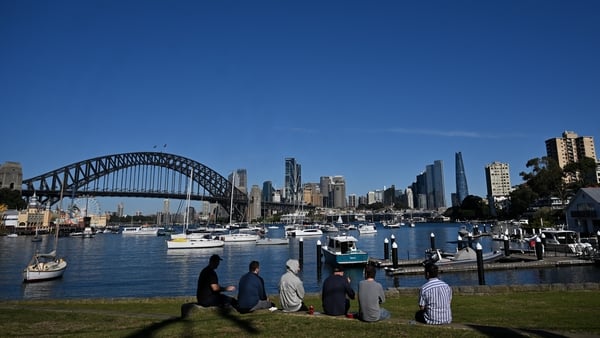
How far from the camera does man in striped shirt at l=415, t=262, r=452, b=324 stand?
7.53 m

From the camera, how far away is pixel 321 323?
815 cm

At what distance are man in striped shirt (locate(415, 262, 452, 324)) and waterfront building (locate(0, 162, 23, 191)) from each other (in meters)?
174

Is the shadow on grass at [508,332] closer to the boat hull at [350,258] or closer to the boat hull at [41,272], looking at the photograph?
the boat hull at [350,258]

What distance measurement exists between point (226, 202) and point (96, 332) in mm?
159189

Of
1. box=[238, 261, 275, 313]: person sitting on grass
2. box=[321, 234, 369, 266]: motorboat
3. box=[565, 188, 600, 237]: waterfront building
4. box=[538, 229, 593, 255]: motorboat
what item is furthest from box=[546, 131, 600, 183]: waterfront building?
box=[238, 261, 275, 313]: person sitting on grass

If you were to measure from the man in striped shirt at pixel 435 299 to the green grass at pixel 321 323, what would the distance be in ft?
0.90

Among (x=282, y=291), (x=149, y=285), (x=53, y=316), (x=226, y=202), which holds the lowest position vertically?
(x=149, y=285)

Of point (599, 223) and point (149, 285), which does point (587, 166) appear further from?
point (149, 285)

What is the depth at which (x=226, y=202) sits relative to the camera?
542ft

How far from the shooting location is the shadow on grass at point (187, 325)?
7.89m

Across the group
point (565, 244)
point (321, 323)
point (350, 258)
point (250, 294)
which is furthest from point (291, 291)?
point (565, 244)

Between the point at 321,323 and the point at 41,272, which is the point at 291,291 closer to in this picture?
the point at 321,323

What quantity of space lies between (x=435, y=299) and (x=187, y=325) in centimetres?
513

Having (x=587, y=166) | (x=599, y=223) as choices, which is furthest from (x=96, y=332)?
(x=587, y=166)
